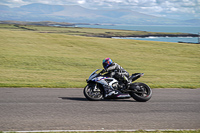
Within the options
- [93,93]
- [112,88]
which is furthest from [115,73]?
[93,93]

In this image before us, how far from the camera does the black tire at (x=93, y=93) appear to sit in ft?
35.6

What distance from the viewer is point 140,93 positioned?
11.0 m

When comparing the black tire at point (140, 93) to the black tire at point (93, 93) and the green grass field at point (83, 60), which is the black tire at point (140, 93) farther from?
the green grass field at point (83, 60)

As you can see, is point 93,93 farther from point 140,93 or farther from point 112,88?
point 140,93

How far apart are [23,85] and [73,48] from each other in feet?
85.5

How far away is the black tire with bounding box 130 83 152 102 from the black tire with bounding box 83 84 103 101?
1314 millimetres

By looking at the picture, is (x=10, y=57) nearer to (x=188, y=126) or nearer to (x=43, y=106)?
(x=43, y=106)

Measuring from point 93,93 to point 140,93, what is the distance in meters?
1.91

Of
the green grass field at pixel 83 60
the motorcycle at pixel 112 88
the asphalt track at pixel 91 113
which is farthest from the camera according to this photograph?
the green grass field at pixel 83 60

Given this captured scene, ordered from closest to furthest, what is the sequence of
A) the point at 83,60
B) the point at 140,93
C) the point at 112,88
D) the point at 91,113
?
the point at 91,113 → the point at 112,88 → the point at 140,93 → the point at 83,60

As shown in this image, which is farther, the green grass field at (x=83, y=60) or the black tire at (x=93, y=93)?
the green grass field at (x=83, y=60)

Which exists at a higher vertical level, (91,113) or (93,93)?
(93,93)

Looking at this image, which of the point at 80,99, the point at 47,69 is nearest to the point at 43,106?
the point at 80,99

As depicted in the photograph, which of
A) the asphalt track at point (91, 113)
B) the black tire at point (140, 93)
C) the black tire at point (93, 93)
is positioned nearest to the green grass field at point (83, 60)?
the asphalt track at point (91, 113)
